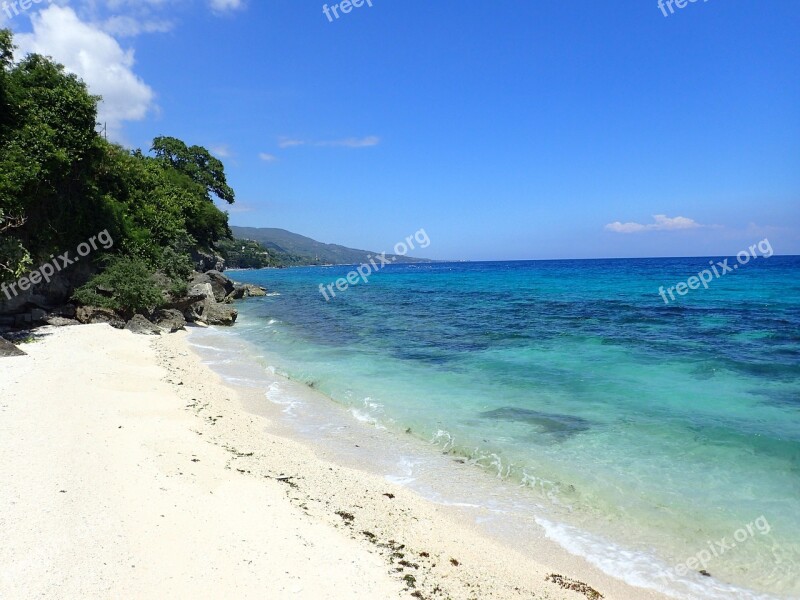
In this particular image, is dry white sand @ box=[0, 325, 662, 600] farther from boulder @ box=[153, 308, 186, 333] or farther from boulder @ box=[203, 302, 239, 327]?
boulder @ box=[203, 302, 239, 327]

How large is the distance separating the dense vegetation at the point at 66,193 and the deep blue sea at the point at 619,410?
21.4 ft

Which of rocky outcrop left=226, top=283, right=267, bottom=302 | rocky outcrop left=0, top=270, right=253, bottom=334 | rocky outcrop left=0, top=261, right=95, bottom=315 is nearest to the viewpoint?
rocky outcrop left=0, top=261, right=95, bottom=315

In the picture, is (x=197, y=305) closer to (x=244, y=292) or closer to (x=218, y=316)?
(x=218, y=316)

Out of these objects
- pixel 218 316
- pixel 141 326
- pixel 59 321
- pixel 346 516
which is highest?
pixel 59 321

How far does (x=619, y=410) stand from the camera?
11969 millimetres

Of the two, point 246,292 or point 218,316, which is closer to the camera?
point 218,316

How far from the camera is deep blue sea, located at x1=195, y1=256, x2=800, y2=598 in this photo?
6895 millimetres

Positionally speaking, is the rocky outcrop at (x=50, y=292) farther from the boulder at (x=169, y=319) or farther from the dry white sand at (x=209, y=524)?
the dry white sand at (x=209, y=524)

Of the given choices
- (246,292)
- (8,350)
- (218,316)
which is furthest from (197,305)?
(246,292)

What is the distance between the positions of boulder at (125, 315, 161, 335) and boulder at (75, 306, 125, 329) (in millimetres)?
375

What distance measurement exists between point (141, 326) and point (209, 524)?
59.9ft

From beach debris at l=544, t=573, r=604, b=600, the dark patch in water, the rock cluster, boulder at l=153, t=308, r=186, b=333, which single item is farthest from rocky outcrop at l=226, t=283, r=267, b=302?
beach debris at l=544, t=573, r=604, b=600

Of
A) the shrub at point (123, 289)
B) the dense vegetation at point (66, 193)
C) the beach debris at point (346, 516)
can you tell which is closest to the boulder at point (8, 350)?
the dense vegetation at point (66, 193)

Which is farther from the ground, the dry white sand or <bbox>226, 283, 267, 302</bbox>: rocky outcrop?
<bbox>226, 283, 267, 302</bbox>: rocky outcrop
